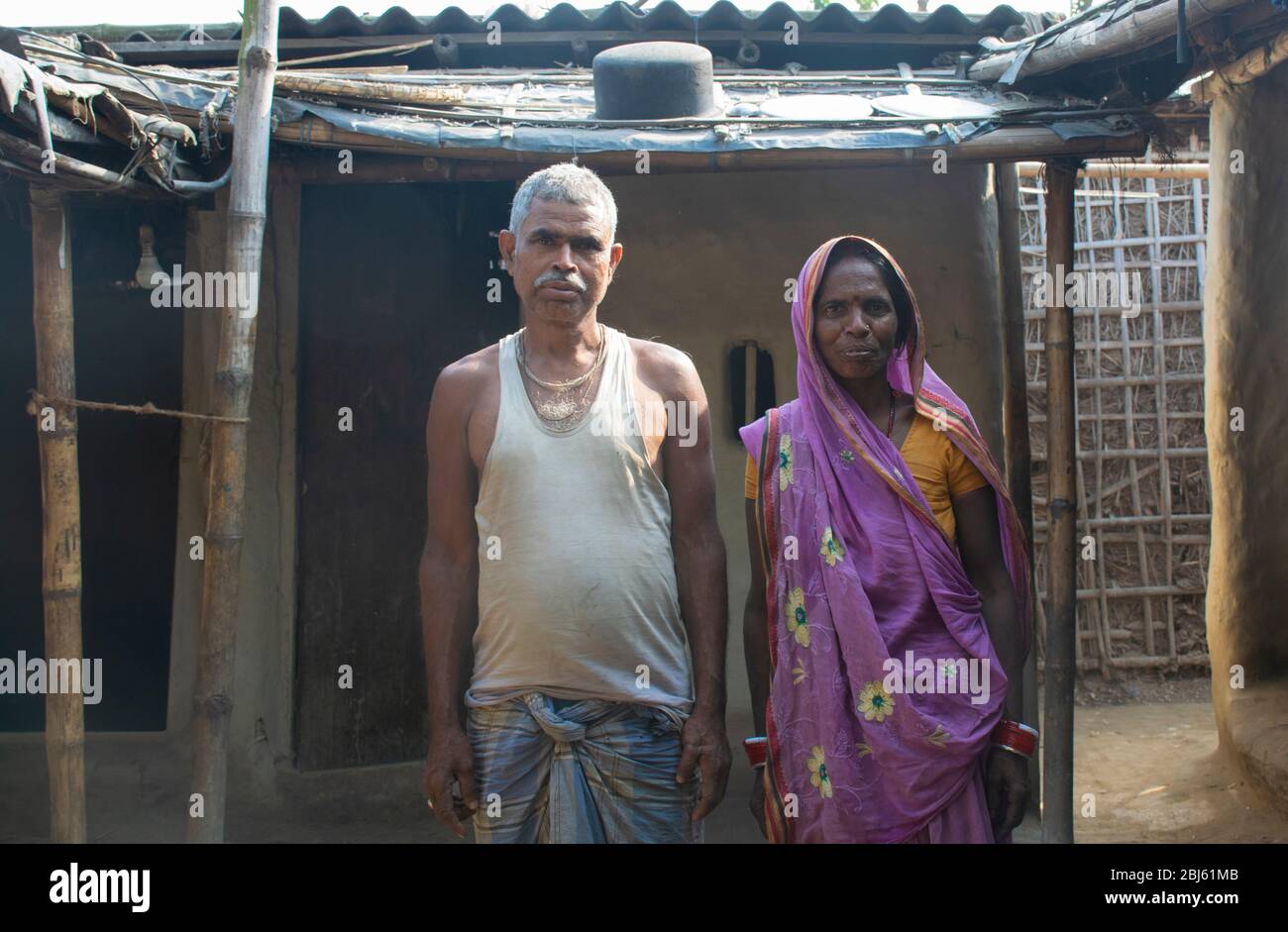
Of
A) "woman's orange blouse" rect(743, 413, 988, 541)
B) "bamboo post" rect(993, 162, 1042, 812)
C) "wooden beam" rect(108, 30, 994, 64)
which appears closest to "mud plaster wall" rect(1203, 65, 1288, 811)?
"bamboo post" rect(993, 162, 1042, 812)

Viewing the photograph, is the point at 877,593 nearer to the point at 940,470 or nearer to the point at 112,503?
the point at 940,470

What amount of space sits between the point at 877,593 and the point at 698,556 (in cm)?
41

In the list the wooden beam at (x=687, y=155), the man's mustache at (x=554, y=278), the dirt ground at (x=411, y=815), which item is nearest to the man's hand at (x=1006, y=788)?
the man's mustache at (x=554, y=278)

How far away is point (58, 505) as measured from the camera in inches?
152

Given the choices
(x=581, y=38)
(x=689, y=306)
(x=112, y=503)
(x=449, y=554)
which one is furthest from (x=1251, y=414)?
(x=112, y=503)

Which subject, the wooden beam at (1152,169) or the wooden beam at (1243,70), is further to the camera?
the wooden beam at (1152,169)

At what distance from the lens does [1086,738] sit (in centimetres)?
748

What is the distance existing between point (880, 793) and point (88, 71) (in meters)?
3.41

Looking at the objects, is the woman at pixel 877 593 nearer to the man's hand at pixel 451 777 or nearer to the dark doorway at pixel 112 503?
the man's hand at pixel 451 777

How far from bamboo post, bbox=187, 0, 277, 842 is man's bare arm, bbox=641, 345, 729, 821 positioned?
4.75 feet

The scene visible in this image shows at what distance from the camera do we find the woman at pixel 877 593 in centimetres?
280

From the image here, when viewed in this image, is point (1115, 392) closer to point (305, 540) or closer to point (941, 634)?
point (305, 540)

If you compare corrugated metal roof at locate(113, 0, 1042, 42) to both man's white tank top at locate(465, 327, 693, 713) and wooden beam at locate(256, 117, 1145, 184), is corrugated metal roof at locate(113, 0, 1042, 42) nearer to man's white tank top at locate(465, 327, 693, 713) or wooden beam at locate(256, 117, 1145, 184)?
wooden beam at locate(256, 117, 1145, 184)

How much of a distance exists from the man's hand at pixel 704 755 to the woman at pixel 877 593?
196 mm
